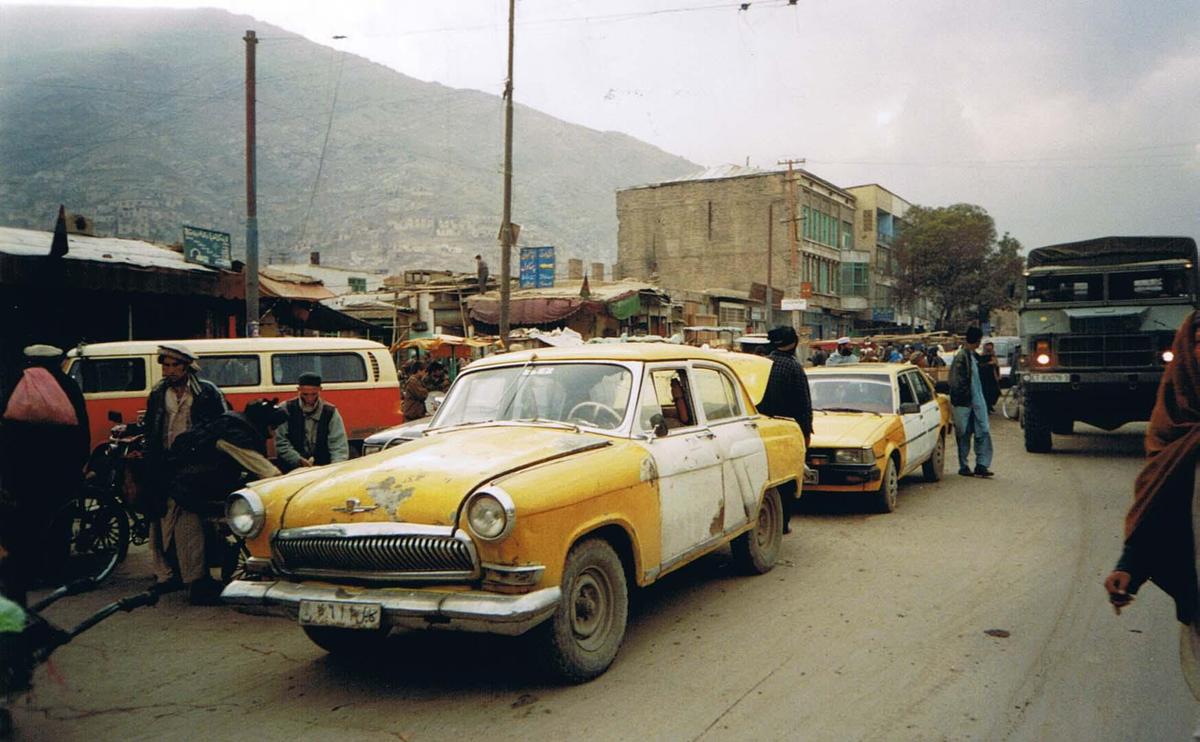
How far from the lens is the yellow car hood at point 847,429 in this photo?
820 cm

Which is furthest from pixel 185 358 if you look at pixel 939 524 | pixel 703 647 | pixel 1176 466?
pixel 939 524

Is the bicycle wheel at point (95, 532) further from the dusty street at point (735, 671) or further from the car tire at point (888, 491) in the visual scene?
the car tire at point (888, 491)

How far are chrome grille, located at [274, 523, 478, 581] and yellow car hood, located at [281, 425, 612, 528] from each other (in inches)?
2.2

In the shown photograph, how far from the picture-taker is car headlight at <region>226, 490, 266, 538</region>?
4.05 meters

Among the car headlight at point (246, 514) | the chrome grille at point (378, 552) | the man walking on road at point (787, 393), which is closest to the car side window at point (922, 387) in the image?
the man walking on road at point (787, 393)

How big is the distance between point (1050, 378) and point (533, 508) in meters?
11.5

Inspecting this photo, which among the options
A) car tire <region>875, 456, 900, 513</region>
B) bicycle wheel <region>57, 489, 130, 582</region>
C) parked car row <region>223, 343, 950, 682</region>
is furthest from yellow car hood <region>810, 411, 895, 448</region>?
bicycle wheel <region>57, 489, 130, 582</region>

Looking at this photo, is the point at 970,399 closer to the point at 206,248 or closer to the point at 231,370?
the point at 231,370

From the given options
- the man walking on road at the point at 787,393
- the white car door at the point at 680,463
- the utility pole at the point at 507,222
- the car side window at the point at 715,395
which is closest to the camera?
the white car door at the point at 680,463

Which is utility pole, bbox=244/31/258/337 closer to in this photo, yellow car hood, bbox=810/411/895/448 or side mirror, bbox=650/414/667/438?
yellow car hood, bbox=810/411/895/448

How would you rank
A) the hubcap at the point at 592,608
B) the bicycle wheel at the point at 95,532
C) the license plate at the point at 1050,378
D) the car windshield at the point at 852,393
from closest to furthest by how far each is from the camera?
the hubcap at the point at 592,608 → the bicycle wheel at the point at 95,532 → the car windshield at the point at 852,393 → the license plate at the point at 1050,378

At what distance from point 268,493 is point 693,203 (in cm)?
5048

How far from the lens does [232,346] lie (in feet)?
34.8

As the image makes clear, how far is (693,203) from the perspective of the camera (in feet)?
173
